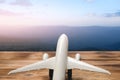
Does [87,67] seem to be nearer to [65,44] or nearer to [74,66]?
[74,66]

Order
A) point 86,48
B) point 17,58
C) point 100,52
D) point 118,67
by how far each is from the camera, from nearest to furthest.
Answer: point 118,67
point 17,58
point 100,52
point 86,48

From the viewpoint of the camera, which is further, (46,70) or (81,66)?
(46,70)

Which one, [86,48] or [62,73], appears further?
[86,48]

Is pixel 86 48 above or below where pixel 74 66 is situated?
above

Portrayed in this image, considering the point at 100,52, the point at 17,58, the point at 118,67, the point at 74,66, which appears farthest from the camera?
the point at 100,52

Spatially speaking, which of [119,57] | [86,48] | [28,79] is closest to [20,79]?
[28,79]

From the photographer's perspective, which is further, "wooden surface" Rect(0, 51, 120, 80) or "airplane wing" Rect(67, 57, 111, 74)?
"wooden surface" Rect(0, 51, 120, 80)

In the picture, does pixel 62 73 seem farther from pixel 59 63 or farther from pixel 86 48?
pixel 86 48

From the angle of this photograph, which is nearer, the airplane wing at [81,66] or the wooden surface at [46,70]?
the airplane wing at [81,66]
